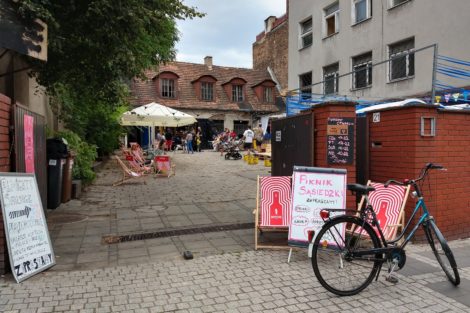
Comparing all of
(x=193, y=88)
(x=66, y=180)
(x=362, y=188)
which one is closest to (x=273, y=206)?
(x=362, y=188)

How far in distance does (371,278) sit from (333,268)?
389 mm

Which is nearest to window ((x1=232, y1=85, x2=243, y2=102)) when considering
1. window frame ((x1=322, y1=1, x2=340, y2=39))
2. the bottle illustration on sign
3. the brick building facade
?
the brick building facade

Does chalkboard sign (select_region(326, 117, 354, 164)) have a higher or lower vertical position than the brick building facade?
lower

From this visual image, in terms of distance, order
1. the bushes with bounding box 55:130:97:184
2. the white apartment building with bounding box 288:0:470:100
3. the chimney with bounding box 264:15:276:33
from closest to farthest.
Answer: the bushes with bounding box 55:130:97:184
the white apartment building with bounding box 288:0:470:100
the chimney with bounding box 264:15:276:33

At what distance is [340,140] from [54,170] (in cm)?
586

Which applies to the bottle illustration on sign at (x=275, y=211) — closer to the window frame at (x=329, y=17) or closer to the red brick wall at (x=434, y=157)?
the red brick wall at (x=434, y=157)

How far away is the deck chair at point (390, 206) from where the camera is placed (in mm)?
5152

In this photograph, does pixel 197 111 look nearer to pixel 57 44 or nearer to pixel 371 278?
pixel 57 44

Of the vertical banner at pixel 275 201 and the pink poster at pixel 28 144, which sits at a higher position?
the pink poster at pixel 28 144

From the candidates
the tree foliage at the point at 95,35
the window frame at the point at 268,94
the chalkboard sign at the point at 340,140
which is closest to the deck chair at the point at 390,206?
the chalkboard sign at the point at 340,140

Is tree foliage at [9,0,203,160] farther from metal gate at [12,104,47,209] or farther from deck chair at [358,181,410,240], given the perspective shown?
deck chair at [358,181,410,240]

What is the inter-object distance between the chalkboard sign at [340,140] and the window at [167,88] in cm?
2520

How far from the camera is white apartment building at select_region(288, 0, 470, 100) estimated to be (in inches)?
553

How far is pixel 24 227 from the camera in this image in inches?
173
